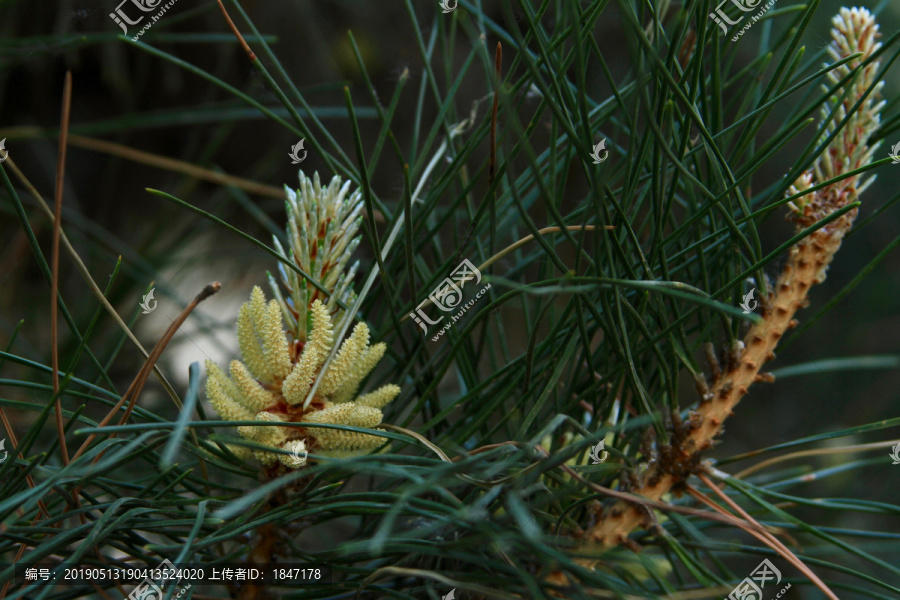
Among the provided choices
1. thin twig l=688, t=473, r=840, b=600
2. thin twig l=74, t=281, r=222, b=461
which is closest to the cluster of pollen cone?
thin twig l=74, t=281, r=222, b=461

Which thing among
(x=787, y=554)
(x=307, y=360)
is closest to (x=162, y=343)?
(x=307, y=360)

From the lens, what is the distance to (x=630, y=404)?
1.06ft

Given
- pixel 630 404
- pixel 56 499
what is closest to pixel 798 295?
pixel 630 404

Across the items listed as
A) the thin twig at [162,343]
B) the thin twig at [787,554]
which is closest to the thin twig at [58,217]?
the thin twig at [162,343]

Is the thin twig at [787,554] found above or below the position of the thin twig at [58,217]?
below

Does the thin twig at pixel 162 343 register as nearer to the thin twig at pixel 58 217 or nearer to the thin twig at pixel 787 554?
the thin twig at pixel 58 217

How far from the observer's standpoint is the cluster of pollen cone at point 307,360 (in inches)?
9.4

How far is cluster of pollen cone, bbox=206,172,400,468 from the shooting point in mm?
238

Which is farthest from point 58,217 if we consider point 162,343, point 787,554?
point 787,554

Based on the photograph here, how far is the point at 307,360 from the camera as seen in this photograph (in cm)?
24

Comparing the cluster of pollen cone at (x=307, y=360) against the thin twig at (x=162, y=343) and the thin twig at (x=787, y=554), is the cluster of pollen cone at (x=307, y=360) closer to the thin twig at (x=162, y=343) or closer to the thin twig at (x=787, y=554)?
the thin twig at (x=162, y=343)

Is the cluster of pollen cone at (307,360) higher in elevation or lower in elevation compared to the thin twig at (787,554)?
higher

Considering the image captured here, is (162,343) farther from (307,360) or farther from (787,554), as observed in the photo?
(787,554)

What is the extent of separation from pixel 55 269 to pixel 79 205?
466mm
